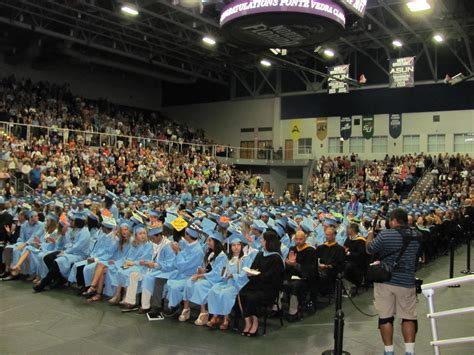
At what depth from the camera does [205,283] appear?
23.1 feet

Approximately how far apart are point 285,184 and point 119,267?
28.9 m

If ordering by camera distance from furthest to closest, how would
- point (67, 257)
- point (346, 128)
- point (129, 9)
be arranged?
point (346, 128)
point (129, 9)
point (67, 257)

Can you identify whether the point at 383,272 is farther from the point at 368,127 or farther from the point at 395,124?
the point at 368,127

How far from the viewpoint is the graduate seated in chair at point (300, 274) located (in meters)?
7.25

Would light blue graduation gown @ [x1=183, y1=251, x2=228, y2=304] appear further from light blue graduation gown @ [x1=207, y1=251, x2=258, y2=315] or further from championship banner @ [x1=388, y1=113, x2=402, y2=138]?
championship banner @ [x1=388, y1=113, x2=402, y2=138]

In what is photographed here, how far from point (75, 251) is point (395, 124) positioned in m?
26.8

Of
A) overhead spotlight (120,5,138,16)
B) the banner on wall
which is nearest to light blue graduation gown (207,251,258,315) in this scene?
overhead spotlight (120,5,138,16)

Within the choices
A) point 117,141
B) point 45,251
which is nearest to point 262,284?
point 45,251

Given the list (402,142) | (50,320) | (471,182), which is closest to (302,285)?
(50,320)

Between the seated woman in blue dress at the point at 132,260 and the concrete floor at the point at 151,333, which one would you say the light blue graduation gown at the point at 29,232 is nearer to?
the concrete floor at the point at 151,333

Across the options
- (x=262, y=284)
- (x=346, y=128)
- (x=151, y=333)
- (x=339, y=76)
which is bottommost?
(x=151, y=333)

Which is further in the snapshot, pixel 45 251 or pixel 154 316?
pixel 45 251

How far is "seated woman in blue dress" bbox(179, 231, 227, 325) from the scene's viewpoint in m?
6.96

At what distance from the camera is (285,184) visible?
3634 centimetres
